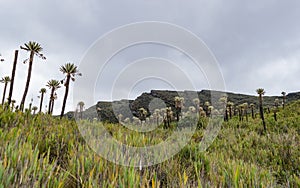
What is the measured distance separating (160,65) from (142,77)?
1.87ft

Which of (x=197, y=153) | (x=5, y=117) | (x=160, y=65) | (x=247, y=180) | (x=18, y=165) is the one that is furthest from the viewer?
(x=160, y=65)

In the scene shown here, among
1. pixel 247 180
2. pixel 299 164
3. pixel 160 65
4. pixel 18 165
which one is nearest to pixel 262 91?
pixel 299 164

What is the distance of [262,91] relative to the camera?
27938mm

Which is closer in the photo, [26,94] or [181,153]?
[181,153]

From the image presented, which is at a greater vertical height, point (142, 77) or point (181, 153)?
point (142, 77)

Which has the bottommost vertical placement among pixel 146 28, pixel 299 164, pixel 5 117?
pixel 299 164

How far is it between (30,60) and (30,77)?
234 cm

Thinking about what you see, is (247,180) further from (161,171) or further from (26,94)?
(26,94)

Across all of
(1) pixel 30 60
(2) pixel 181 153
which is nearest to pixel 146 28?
(2) pixel 181 153

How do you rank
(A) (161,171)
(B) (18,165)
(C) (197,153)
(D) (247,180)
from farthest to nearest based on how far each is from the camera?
(C) (197,153) → (A) (161,171) → (D) (247,180) → (B) (18,165)

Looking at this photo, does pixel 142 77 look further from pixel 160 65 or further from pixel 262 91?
pixel 262 91

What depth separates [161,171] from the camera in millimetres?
3361

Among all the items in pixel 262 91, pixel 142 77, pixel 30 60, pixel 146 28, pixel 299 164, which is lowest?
pixel 299 164

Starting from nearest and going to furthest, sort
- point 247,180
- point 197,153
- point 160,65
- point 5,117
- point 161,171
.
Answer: point 247,180 < point 161,171 < point 197,153 < point 5,117 < point 160,65
